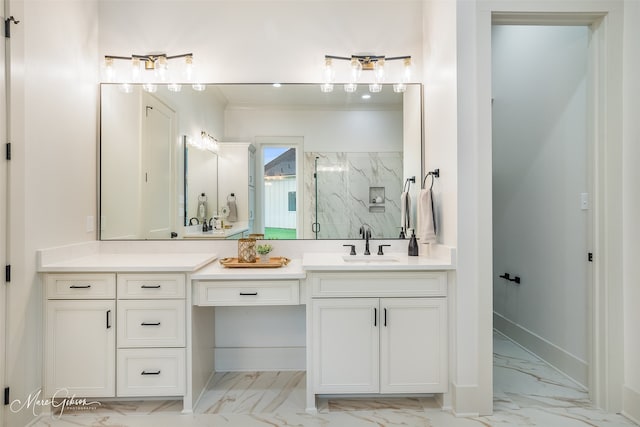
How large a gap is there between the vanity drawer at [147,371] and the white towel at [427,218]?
1645 mm

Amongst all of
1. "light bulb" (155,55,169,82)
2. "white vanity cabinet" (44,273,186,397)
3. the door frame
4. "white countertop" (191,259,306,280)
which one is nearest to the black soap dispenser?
the door frame

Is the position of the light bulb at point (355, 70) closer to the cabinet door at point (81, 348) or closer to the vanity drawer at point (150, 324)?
the vanity drawer at point (150, 324)

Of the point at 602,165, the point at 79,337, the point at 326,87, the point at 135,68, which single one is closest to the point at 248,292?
the point at 79,337

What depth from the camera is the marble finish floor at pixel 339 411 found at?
6.63 ft

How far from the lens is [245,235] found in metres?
2.72

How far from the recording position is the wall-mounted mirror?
2689mm

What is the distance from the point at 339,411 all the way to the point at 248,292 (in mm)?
888

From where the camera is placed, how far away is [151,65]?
2.60 m

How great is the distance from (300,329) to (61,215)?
1.76 meters

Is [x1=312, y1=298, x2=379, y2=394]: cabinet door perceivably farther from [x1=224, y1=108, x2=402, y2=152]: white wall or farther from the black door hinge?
the black door hinge

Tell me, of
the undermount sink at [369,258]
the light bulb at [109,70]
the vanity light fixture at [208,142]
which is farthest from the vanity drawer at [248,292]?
the light bulb at [109,70]

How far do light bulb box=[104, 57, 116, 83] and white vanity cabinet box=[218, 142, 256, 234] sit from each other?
898 millimetres

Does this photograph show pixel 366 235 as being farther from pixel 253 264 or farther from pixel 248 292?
pixel 248 292

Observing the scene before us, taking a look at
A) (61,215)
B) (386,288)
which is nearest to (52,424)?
(61,215)
